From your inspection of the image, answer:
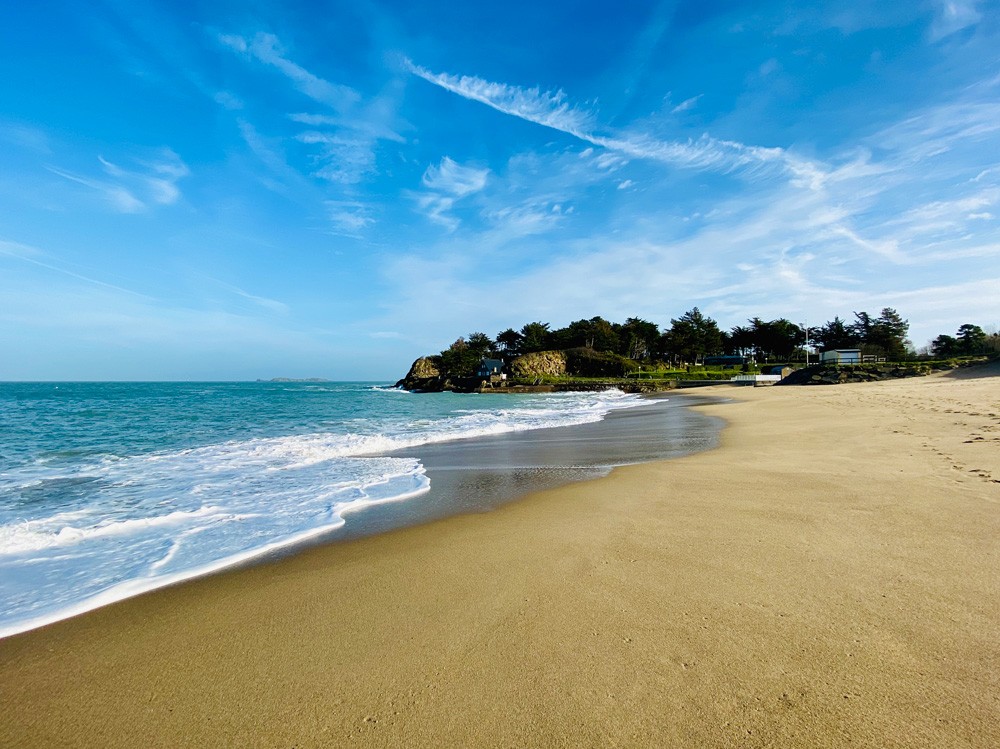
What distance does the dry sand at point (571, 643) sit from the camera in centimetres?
220

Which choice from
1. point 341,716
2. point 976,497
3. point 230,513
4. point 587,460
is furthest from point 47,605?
point 976,497

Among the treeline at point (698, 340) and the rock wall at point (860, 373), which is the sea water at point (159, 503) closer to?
the rock wall at point (860, 373)

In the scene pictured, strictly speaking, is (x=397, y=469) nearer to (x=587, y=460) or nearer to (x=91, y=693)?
(x=587, y=460)

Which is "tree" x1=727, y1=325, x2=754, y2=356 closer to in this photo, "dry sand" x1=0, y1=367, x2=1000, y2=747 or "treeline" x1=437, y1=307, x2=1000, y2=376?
"treeline" x1=437, y1=307, x2=1000, y2=376

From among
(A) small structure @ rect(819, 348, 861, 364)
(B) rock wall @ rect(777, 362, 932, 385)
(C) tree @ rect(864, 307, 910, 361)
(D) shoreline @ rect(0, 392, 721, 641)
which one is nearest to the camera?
(D) shoreline @ rect(0, 392, 721, 641)

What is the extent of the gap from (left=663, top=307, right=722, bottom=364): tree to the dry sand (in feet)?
317

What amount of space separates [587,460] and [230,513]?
267 inches

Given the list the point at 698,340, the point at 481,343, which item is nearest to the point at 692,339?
the point at 698,340

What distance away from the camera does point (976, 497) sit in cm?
524

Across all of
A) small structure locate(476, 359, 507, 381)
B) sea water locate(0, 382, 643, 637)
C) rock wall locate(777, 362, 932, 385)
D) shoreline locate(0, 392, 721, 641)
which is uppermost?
small structure locate(476, 359, 507, 381)

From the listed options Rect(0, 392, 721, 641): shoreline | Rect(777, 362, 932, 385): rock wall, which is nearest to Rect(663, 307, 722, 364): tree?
Rect(777, 362, 932, 385): rock wall

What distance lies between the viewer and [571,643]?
112 inches

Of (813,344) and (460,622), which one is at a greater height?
(813,344)

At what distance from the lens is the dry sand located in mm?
2195
